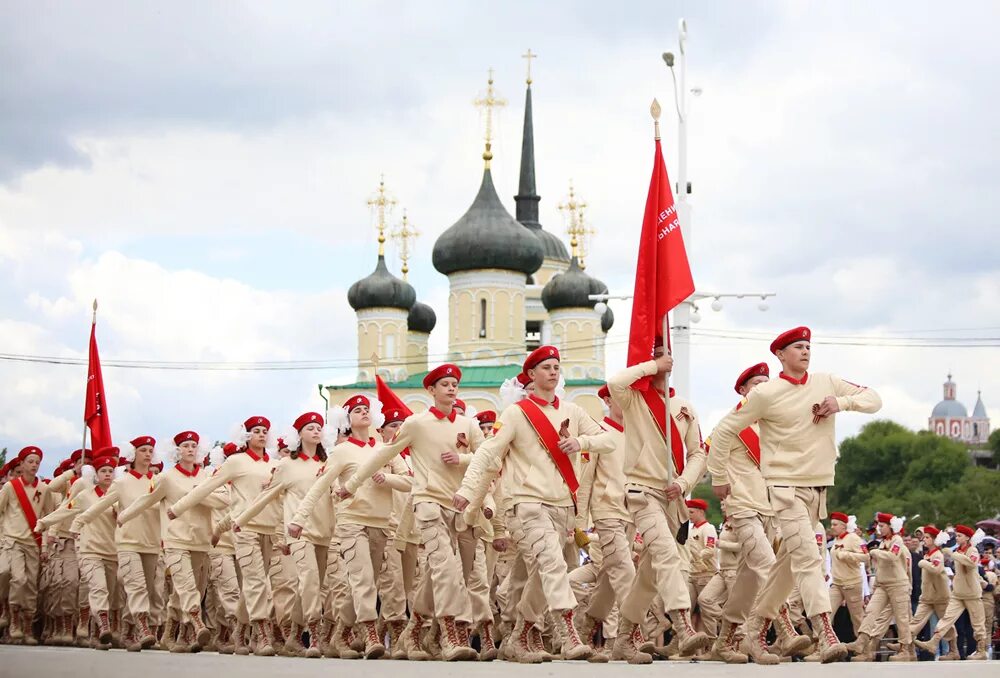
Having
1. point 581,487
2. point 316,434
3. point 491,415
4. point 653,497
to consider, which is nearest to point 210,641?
point 316,434

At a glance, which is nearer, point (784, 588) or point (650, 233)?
point (784, 588)

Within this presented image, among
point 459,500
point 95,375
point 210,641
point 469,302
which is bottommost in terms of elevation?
point 210,641

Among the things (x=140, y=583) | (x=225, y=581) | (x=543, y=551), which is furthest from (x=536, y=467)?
(x=140, y=583)

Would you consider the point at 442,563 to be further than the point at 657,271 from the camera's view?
No

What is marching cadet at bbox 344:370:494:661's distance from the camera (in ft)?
46.1

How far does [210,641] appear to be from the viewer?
17719mm

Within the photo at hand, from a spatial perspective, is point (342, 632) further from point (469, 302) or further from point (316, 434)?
point (469, 302)

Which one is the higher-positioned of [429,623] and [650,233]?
[650,233]

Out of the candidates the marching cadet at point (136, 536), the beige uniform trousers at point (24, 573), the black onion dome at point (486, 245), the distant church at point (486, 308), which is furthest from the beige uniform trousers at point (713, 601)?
the black onion dome at point (486, 245)

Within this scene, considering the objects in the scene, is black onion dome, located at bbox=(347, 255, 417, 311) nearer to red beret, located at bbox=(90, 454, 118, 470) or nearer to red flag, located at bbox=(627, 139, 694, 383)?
red beret, located at bbox=(90, 454, 118, 470)

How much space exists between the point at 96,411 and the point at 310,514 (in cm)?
794

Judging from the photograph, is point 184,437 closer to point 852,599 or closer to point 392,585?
point 392,585

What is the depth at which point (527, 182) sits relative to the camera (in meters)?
96.9

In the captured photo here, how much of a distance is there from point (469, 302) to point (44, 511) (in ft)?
191
